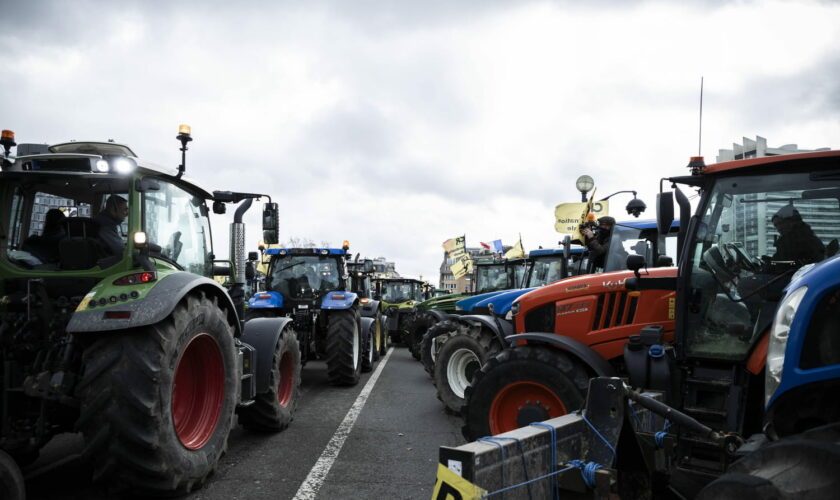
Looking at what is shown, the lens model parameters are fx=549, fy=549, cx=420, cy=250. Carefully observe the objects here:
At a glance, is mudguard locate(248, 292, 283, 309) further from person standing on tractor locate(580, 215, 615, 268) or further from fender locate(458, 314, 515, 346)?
person standing on tractor locate(580, 215, 615, 268)

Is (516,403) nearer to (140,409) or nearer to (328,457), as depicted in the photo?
(328,457)

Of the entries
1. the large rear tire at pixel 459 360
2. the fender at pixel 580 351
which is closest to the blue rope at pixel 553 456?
the fender at pixel 580 351

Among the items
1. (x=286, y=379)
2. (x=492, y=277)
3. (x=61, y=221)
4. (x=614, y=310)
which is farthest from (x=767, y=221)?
(x=492, y=277)

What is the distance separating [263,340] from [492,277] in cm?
870

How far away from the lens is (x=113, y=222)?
4309 mm

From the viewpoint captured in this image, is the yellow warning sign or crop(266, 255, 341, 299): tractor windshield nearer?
the yellow warning sign

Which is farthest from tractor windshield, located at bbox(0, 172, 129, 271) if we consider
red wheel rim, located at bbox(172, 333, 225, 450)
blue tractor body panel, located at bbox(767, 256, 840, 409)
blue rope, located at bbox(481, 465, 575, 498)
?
blue tractor body panel, located at bbox(767, 256, 840, 409)

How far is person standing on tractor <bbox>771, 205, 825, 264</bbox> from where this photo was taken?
3.55m

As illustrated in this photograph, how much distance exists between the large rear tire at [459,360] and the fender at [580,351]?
2443 millimetres

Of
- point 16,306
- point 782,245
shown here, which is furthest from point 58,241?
point 782,245

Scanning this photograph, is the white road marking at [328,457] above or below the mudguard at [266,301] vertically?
below

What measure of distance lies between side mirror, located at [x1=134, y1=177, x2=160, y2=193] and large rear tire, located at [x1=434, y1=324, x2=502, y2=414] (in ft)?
13.6

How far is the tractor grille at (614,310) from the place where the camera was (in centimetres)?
474

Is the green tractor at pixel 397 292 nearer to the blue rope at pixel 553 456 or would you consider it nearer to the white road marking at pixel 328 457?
the white road marking at pixel 328 457
